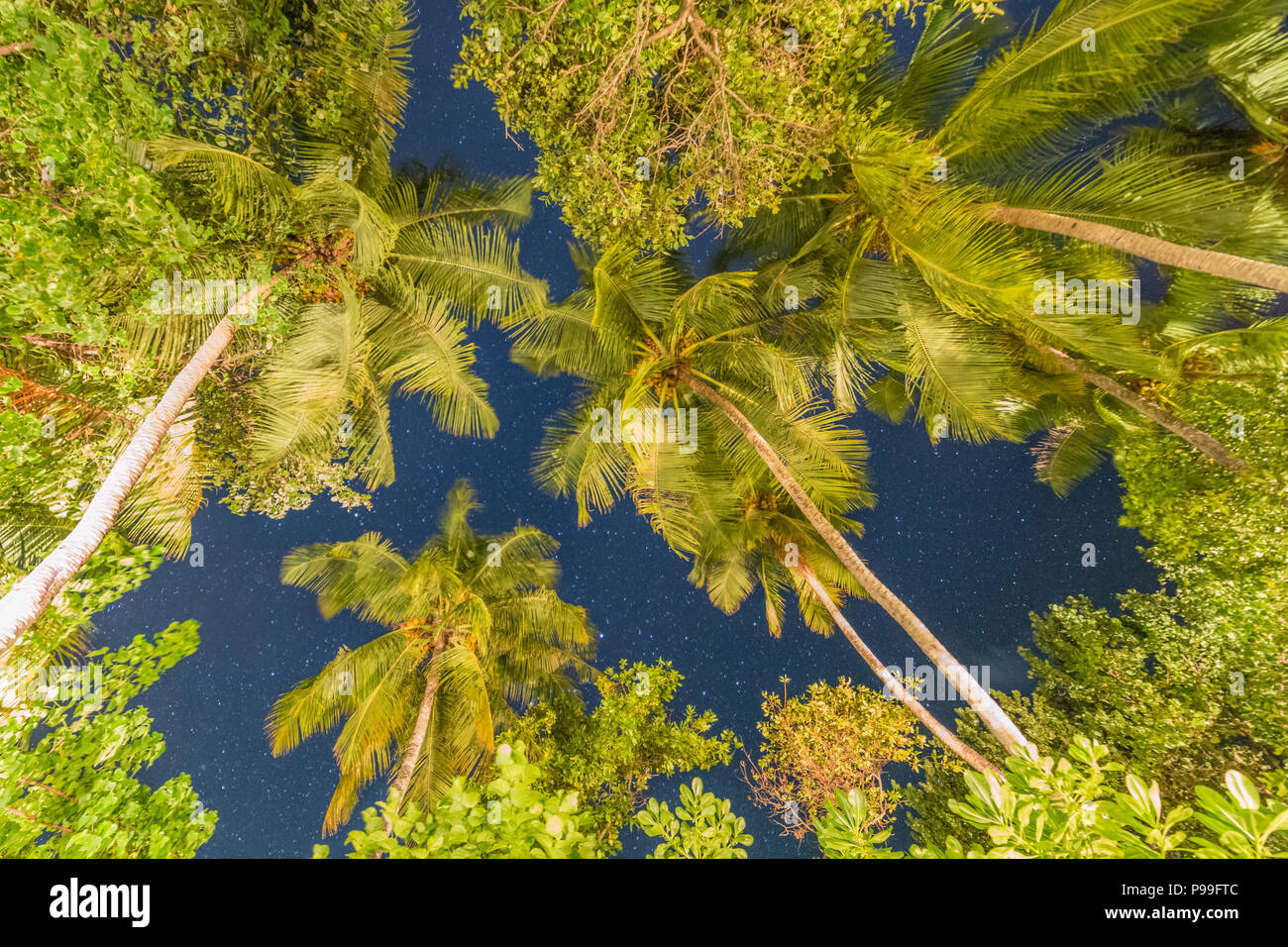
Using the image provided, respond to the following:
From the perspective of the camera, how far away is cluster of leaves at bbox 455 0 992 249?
187 inches

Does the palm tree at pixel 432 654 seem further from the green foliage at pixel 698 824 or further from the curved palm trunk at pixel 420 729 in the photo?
the green foliage at pixel 698 824

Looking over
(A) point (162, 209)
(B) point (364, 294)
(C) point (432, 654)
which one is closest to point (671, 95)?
(B) point (364, 294)

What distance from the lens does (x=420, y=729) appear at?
756cm

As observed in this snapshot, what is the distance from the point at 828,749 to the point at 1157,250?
30.3 feet

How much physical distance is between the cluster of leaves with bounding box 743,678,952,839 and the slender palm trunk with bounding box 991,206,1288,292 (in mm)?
8337

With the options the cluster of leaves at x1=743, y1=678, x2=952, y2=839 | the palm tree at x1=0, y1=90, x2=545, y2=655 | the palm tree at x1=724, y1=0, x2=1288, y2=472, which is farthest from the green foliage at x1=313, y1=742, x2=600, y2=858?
the cluster of leaves at x1=743, y1=678, x2=952, y2=839

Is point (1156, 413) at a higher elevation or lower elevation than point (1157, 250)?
lower

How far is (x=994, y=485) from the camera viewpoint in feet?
35.5

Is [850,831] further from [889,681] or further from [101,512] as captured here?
[889,681]

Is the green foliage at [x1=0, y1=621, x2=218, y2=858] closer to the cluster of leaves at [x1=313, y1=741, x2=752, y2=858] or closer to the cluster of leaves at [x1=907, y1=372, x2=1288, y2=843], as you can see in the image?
the cluster of leaves at [x1=313, y1=741, x2=752, y2=858]

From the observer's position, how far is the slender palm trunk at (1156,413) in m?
Answer: 5.80
